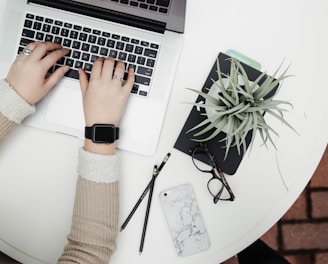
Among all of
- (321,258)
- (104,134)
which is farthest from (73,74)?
Answer: (321,258)

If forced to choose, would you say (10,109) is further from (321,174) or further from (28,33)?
(321,174)

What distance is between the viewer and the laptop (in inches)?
31.3

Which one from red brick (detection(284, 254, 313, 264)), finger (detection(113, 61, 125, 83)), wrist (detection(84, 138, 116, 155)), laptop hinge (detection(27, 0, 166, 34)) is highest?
laptop hinge (detection(27, 0, 166, 34))

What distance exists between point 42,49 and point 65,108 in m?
0.11

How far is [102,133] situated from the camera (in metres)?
0.77

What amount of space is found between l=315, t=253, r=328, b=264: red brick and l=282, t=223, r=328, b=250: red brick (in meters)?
0.02

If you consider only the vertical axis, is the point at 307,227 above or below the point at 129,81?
below

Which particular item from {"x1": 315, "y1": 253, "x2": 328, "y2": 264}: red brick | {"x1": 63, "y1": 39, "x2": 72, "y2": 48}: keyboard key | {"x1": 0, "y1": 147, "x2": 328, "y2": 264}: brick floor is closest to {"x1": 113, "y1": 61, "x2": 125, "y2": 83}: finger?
{"x1": 63, "y1": 39, "x2": 72, "y2": 48}: keyboard key

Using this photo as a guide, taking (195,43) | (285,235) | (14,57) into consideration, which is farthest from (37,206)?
(285,235)

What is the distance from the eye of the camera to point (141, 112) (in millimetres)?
795

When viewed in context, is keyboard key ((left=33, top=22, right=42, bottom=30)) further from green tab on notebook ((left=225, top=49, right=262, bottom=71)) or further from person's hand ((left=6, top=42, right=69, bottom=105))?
green tab on notebook ((left=225, top=49, right=262, bottom=71))

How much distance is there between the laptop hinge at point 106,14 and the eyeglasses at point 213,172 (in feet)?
0.77

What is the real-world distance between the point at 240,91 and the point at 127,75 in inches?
9.7

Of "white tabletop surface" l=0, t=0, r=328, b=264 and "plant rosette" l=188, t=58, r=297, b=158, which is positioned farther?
"white tabletop surface" l=0, t=0, r=328, b=264
